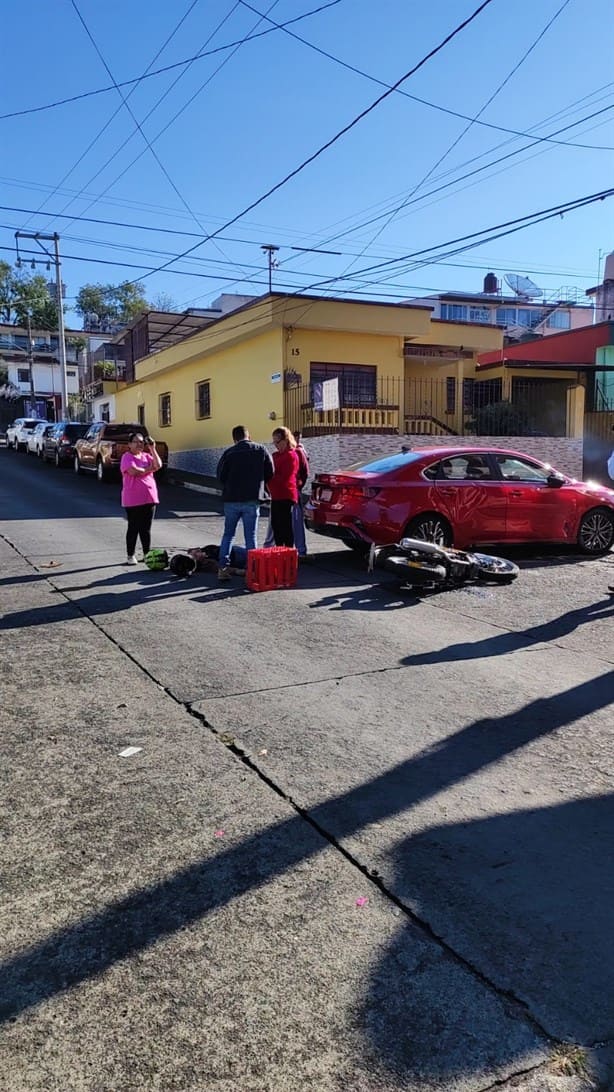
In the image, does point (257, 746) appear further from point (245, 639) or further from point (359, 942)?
point (245, 639)

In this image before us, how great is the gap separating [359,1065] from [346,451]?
51.2 feet

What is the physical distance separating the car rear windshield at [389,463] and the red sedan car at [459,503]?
1 centimetres

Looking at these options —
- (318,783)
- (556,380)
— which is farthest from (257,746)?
(556,380)

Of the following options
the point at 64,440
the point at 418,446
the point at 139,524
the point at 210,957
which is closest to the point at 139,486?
the point at 139,524

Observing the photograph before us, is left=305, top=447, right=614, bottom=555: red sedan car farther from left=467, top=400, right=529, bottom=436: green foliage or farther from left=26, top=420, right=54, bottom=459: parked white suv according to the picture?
left=26, top=420, right=54, bottom=459: parked white suv

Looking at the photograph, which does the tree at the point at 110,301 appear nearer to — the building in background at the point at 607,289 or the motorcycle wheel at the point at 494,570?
the building in background at the point at 607,289

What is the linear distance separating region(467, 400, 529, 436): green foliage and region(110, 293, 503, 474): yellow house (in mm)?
852

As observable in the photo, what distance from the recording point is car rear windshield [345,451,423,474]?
9.76 metres

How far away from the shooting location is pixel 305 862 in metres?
3.05

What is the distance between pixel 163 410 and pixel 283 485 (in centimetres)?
2178

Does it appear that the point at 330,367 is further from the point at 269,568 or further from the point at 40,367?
the point at 40,367

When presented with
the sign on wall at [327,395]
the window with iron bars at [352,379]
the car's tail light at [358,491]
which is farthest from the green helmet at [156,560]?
the window with iron bars at [352,379]

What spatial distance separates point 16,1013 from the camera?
227 centimetres

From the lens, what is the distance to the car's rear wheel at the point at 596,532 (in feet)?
35.9
